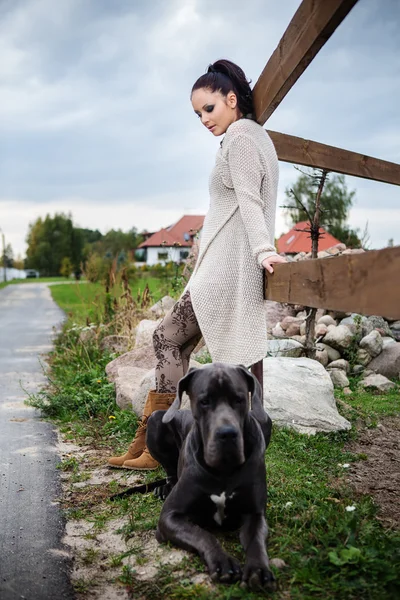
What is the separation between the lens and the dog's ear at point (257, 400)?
2746mm

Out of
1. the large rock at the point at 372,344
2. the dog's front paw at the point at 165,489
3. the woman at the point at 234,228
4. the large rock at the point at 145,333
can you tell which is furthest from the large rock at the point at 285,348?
the woman at the point at 234,228

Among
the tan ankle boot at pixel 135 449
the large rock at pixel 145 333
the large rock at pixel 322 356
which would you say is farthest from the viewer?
the large rock at pixel 145 333

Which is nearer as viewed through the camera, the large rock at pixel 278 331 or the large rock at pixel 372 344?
the large rock at pixel 372 344

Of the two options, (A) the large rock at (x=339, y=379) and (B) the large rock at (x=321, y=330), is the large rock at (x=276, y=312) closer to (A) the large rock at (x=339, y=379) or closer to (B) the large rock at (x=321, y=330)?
(B) the large rock at (x=321, y=330)

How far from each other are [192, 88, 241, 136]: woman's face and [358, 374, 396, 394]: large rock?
4481 millimetres

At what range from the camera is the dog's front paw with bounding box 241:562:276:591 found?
91.4 inches

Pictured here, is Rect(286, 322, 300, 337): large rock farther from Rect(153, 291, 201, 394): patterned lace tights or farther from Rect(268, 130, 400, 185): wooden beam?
Rect(153, 291, 201, 394): patterned lace tights

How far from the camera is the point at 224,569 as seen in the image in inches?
95.3

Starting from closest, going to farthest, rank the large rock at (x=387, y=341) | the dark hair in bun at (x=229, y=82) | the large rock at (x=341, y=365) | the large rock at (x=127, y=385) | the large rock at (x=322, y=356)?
the dark hair in bun at (x=229, y=82), the large rock at (x=127, y=385), the large rock at (x=341, y=365), the large rock at (x=322, y=356), the large rock at (x=387, y=341)

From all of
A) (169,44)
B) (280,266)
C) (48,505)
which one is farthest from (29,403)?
(280,266)

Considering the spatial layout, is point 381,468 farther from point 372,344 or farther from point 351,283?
point 372,344

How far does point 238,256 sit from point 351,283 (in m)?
1.17

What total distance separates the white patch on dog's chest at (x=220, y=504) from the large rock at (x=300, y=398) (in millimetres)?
2152

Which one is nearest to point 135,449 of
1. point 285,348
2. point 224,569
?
point 224,569
